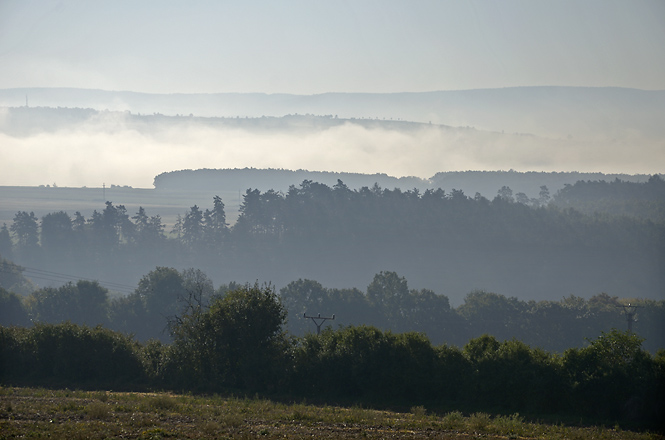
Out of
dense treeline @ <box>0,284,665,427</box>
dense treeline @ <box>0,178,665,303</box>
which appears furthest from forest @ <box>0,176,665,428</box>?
dense treeline @ <box>0,178,665,303</box>

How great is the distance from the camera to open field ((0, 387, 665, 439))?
2422 cm

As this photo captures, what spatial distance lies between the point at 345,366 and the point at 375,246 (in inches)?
5636

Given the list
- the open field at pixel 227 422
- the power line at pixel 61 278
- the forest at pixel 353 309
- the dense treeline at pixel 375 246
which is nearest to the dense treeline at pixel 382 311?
the forest at pixel 353 309

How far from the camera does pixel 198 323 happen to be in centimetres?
4234

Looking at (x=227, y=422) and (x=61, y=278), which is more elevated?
(x=61, y=278)

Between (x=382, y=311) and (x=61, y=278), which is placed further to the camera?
(x=61, y=278)

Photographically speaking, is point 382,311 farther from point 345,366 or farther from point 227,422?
point 227,422

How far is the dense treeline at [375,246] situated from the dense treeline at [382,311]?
52.1 meters

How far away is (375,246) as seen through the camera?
595ft

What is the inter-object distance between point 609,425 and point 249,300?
2226cm

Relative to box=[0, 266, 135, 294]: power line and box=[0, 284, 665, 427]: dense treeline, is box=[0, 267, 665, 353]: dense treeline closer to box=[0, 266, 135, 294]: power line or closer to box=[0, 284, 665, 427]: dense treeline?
box=[0, 266, 135, 294]: power line

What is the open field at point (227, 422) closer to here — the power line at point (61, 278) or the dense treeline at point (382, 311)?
the dense treeline at point (382, 311)

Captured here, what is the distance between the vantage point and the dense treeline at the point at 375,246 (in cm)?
16700

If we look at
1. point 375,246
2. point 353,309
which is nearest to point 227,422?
point 353,309
